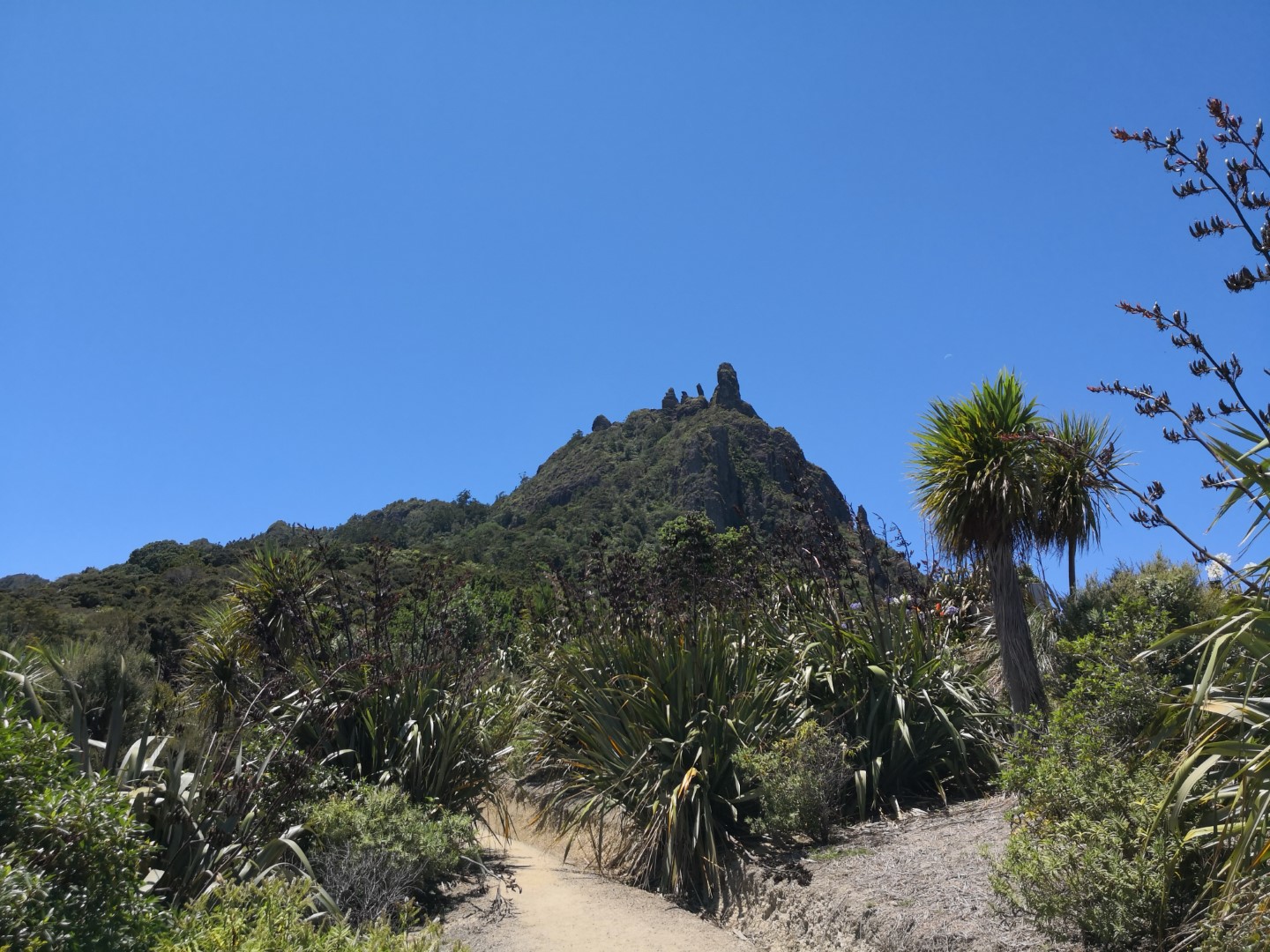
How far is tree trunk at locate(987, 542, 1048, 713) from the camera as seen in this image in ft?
30.0

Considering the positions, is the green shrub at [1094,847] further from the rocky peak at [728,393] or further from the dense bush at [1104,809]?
the rocky peak at [728,393]

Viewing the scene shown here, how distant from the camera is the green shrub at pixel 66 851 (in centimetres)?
309

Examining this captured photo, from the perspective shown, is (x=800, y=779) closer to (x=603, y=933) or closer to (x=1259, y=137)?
(x=603, y=933)

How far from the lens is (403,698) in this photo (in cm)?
884

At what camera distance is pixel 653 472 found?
88.1 metres

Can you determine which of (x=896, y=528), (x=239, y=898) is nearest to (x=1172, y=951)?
(x=239, y=898)

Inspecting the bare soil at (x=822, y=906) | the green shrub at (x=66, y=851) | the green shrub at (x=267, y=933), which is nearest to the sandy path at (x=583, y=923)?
the bare soil at (x=822, y=906)

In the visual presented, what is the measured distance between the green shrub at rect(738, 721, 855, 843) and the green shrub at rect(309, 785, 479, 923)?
2.49 m

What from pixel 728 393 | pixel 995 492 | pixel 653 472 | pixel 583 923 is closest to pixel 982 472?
pixel 995 492

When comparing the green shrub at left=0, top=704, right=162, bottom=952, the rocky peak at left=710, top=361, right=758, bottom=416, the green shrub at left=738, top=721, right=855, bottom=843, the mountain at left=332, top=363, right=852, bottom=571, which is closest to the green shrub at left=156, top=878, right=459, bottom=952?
the green shrub at left=0, top=704, right=162, bottom=952

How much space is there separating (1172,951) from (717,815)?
13.1 ft

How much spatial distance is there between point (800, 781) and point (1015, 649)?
3.63 m

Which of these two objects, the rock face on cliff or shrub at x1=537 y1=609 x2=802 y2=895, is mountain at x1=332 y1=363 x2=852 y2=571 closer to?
the rock face on cliff

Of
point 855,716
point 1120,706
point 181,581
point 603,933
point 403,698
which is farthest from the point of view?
point 181,581
